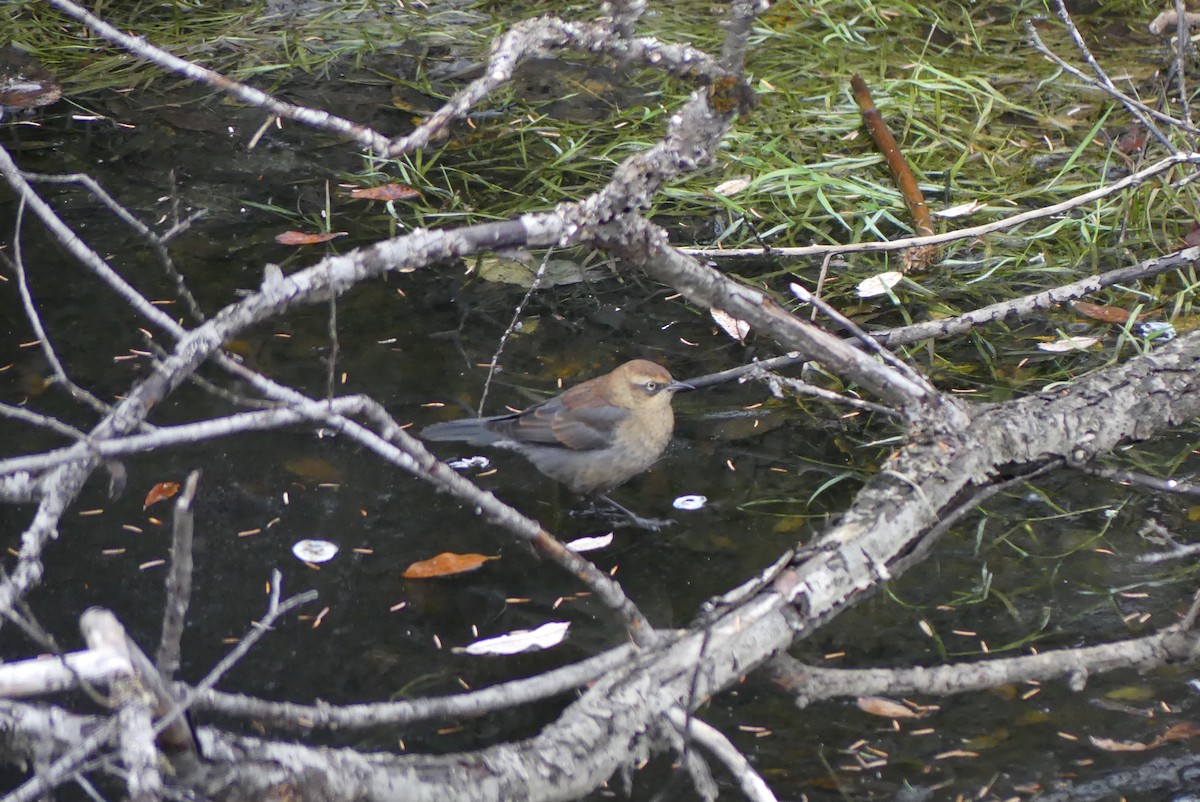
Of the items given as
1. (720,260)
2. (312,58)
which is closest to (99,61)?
(312,58)

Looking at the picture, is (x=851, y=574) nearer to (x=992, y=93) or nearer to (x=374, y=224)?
(x=374, y=224)

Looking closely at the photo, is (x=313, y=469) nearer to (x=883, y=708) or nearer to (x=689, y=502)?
(x=689, y=502)

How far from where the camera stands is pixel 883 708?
3.37 m

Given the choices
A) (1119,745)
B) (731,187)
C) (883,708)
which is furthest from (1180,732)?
(731,187)

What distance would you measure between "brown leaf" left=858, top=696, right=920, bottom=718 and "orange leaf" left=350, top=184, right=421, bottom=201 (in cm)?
353

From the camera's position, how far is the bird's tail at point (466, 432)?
4309 mm

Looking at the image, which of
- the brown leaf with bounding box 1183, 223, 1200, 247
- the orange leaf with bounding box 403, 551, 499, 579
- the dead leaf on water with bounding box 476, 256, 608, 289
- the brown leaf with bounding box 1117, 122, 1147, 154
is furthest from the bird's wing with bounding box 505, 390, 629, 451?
the brown leaf with bounding box 1117, 122, 1147, 154

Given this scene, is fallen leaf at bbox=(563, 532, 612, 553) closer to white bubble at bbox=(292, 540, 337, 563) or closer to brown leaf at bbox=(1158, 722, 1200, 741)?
white bubble at bbox=(292, 540, 337, 563)

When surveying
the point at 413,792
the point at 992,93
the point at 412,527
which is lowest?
the point at 412,527

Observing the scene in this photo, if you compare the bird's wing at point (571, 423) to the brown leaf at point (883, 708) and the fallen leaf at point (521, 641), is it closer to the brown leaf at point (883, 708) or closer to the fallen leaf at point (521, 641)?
the fallen leaf at point (521, 641)

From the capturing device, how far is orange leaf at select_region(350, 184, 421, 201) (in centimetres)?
589

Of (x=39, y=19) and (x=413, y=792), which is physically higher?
(x=413, y=792)

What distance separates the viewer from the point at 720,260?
18.4 ft

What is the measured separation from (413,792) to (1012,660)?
148 centimetres
